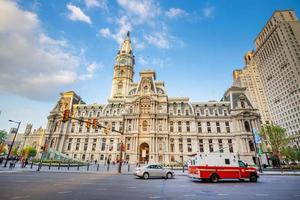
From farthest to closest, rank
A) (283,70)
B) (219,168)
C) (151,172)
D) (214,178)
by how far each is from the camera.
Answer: (283,70) < (151,172) < (219,168) < (214,178)

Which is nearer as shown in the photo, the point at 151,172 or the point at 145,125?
the point at 151,172

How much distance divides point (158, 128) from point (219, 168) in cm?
3661

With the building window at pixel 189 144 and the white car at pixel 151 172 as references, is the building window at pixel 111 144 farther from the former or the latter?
the white car at pixel 151 172

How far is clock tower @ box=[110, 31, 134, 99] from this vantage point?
255ft

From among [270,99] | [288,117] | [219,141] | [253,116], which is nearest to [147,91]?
[219,141]

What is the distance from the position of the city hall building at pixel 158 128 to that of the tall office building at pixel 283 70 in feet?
150

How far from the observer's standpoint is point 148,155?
48.5 metres

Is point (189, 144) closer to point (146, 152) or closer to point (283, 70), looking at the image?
point (146, 152)

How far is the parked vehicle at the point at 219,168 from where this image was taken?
50.4 ft

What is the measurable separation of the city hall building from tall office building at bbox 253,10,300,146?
150 feet

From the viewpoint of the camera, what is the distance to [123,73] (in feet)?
271

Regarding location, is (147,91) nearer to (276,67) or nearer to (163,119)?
(163,119)

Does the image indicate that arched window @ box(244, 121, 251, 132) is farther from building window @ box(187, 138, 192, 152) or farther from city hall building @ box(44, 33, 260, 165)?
building window @ box(187, 138, 192, 152)

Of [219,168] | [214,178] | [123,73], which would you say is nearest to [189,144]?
[219,168]
